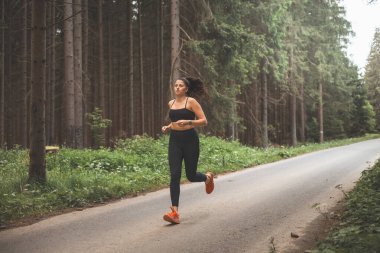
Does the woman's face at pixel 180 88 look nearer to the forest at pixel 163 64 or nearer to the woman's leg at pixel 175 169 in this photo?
the woman's leg at pixel 175 169

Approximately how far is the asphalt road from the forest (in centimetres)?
296

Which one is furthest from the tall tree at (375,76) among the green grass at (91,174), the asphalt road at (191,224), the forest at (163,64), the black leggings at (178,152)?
the black leggings at (178,152)

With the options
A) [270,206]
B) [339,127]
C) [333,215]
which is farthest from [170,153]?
[339,127]

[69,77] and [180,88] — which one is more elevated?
[69,77]

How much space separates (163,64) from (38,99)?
24409 mm

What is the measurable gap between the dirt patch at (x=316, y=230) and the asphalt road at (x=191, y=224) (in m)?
0.10

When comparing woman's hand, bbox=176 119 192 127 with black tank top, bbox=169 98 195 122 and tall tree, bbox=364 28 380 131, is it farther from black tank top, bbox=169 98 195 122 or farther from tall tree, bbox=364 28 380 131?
tall tree, bbox=364 28 380 131

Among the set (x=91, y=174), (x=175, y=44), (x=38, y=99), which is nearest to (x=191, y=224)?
(x=38, y=99)

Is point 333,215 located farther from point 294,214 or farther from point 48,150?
point 48,150

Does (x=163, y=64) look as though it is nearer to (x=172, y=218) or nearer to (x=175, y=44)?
(x=175, y=44)

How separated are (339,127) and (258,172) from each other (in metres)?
34.0

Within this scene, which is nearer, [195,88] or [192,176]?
[192,176]

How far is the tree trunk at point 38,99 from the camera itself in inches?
336

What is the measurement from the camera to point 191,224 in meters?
6.09
